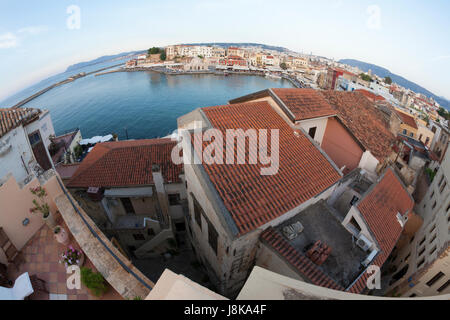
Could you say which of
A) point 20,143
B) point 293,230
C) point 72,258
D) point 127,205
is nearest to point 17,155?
point 20,143

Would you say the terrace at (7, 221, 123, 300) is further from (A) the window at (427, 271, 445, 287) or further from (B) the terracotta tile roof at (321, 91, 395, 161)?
(B) the terracotta tile roof at (321, 91, 395, 161)

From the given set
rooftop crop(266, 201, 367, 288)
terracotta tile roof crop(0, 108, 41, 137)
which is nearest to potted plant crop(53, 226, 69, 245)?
rooftop crop(266, 201, 367, 288)

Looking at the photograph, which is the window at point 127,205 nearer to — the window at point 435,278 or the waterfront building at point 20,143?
the waterfront building at point 20,143

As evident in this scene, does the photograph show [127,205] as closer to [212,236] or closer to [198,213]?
[198,213]

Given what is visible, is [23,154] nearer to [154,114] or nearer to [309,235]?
[309,235]
